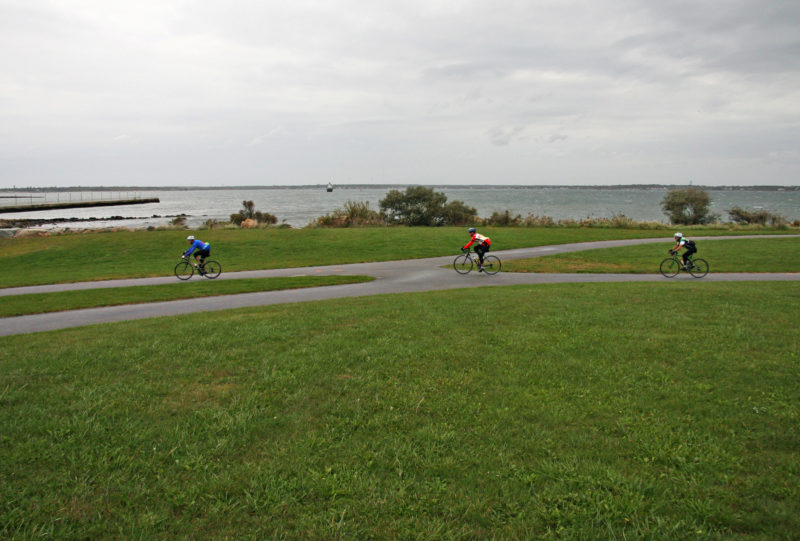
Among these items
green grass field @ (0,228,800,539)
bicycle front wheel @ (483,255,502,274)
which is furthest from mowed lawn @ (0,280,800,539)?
bicycle front wheel @ (483,255,502,274)

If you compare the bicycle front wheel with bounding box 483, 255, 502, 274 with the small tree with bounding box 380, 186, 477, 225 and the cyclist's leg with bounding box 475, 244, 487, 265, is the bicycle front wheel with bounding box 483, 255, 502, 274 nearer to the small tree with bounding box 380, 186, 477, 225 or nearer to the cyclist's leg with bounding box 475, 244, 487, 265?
the cyclist's leg with bounding box 475, 244, 487, 265

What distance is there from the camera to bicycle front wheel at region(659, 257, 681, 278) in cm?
1955

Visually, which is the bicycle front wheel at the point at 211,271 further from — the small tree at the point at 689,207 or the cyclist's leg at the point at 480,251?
the small tree at the point at 689,207

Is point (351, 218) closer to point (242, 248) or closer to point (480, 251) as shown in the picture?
point (242, 248)

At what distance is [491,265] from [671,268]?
7400mm

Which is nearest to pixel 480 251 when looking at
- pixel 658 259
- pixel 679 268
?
pixel 679 268

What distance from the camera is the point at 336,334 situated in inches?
359

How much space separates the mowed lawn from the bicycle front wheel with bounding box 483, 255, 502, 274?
11737 mm

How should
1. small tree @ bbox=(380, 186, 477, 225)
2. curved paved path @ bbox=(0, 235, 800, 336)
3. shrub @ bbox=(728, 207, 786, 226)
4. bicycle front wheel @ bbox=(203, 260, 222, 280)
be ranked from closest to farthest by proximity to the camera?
curved paved path @ bbox=(0, 235, 800, 336), bicycle front wheel @ bbox=(203, 260, 222, 280), shrub @ bbox=(728, 207, 786, 226), small tree @ bbox=(380, 186, 477, 225)

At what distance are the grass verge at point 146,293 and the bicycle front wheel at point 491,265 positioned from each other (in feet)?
17.7

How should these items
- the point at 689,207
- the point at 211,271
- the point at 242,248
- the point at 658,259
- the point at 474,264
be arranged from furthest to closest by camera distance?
the point at 689,207 → the point at 242,248 → the point at 658,259 → the point at 474,264 → the point at 211,271

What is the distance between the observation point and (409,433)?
5.15m

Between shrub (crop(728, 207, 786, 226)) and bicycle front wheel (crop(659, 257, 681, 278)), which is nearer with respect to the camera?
bicycle front wheel (crop(659, 257, 681, 278))

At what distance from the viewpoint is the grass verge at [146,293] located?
1461 centimetres
